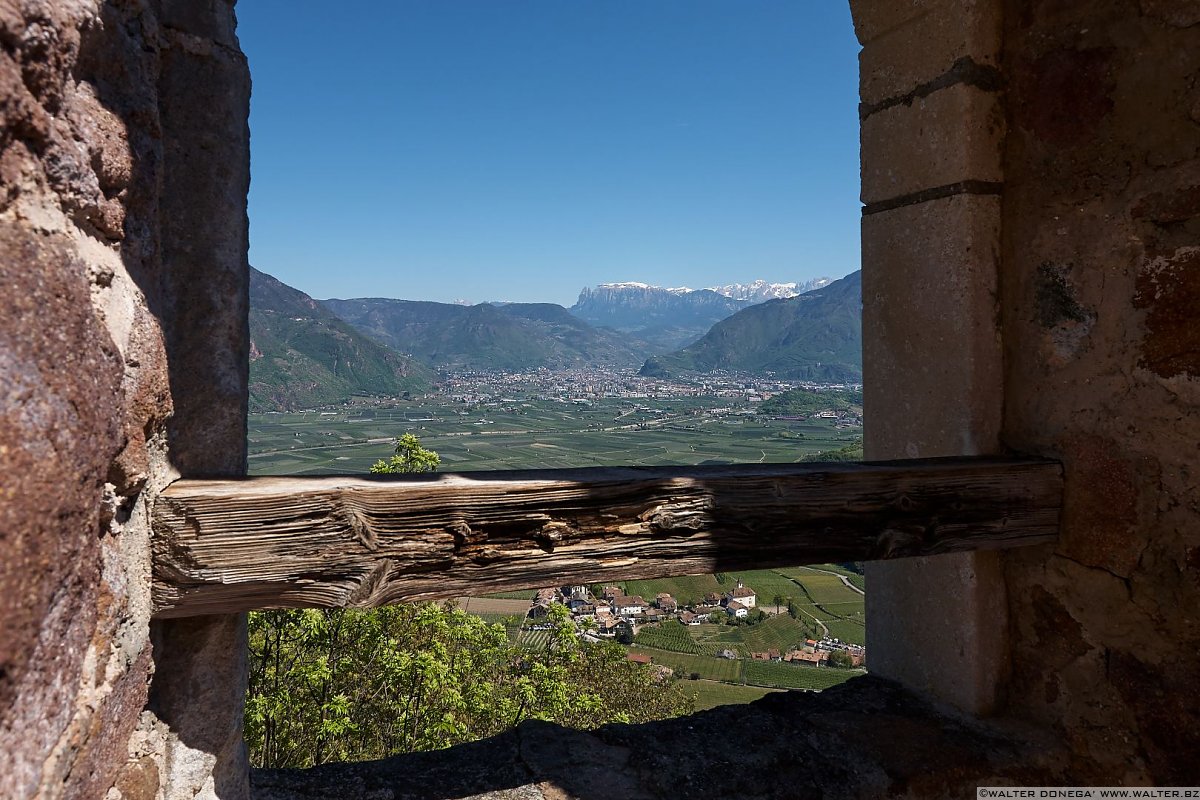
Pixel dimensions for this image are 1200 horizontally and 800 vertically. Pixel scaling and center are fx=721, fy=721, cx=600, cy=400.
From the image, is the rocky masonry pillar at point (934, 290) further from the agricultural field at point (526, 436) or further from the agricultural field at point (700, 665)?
the agricultural field at point (526, 436)

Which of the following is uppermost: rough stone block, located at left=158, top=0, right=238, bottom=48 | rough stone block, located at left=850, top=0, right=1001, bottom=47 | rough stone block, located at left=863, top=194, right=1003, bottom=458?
rough stone block, located at left=850, top=0, right=1001, bottom=47

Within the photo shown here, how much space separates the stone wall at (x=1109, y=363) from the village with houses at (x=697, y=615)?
20826 millimetres

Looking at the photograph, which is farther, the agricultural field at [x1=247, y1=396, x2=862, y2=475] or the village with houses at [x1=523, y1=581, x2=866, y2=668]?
the agricultural field at [x1=247, y1=396, x2=862, y2=475]

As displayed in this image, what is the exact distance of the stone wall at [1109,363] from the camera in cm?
171

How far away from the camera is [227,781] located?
1.37 meters

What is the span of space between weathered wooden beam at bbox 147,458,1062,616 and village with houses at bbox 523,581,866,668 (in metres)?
21.0

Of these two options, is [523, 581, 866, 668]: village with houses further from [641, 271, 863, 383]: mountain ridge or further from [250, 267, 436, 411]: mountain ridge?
[641, 271, 863, 383]: mountain ridge

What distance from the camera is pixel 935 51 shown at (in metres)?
2.11

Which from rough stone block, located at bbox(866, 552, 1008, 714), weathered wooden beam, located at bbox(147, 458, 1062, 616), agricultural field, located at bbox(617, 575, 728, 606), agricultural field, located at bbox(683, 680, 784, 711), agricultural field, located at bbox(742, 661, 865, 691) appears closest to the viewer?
weathered wooden beam, located at bbox(147, 458, 1062, 616)

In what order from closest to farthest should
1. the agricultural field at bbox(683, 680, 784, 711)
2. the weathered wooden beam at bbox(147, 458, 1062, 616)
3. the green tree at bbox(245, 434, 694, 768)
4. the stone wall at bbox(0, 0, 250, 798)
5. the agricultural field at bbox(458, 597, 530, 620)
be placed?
the stone wall at bbox(0, 0, 250, 798) → the weathered wooden beam at bbox(147, 458, 1062, 616) → the green tree at bbox(245, 434, 694, 768) → the agricultural field at bbox(683, 680, 784, 711) → the agricultural field at bbox(458, 597, 530, 620)

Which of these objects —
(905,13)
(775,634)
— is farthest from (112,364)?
(775,634)

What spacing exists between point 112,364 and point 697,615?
28655mm

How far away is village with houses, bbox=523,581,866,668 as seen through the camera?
76.5 ft

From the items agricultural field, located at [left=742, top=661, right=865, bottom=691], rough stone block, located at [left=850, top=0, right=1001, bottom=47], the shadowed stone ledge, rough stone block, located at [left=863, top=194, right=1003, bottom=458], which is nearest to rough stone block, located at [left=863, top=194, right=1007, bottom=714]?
rough stone block, located at [left=863, top=194, right=1003, bottom=458]
